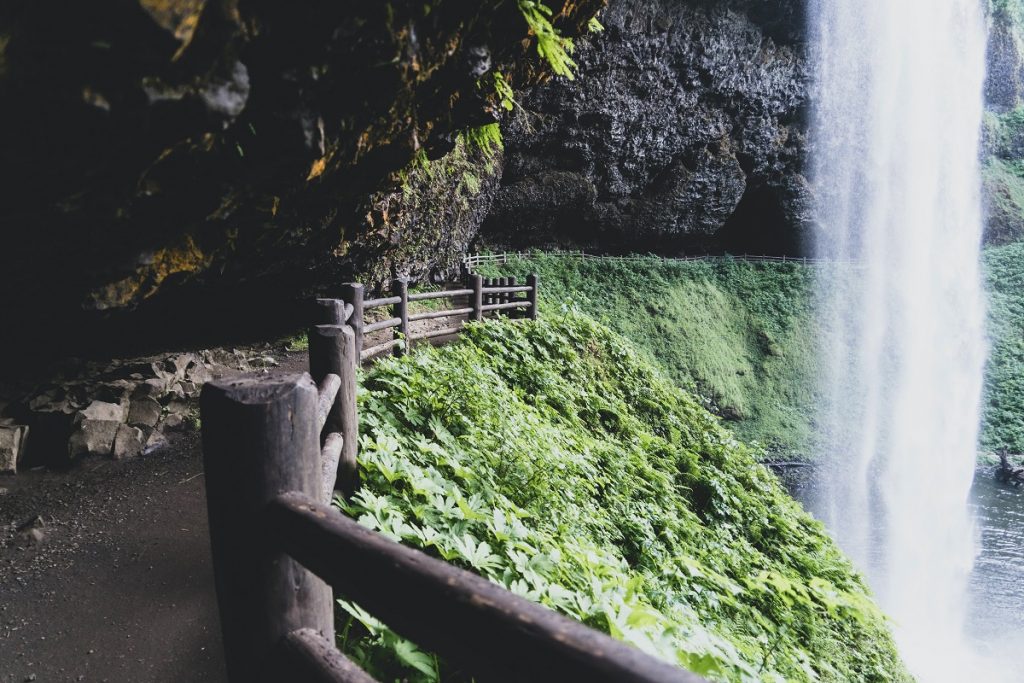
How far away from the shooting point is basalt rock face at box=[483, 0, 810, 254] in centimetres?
1886

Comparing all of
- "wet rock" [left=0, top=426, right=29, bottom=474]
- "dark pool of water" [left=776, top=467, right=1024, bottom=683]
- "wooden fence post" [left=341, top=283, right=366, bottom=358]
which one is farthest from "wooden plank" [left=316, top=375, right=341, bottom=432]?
"dark pool of water" [left=776, top=467, right=1024, bottom=683]

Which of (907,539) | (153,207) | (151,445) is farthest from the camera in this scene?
(907,539)

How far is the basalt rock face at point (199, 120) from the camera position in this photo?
6.10ft

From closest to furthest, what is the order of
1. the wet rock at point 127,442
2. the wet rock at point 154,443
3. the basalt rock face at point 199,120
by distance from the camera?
1. the basalt rock face at point 199,120
2. the wet rock at point 127,442
3. the wet rock at point 154,443

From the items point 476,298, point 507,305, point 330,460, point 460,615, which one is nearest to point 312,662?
point 460,615

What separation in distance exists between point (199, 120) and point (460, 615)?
224 centimetres

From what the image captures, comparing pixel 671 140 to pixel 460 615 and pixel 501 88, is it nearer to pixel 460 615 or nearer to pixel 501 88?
pixel 501 88

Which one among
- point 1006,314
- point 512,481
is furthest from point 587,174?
point 1006,314

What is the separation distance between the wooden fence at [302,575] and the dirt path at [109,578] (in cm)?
114

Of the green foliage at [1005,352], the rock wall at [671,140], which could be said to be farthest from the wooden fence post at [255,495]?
the green foliage at [1005,352]

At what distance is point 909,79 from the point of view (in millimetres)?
25031

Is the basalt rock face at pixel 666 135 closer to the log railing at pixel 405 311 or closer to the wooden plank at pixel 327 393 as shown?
the log railing at pixel 405 311

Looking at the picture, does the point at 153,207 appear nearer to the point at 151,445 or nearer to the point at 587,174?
→ the point at 151,445

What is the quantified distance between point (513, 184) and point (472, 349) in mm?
14566
